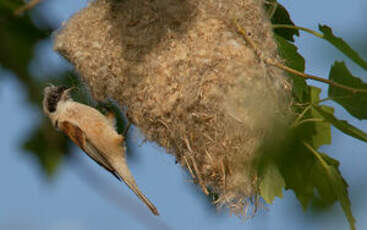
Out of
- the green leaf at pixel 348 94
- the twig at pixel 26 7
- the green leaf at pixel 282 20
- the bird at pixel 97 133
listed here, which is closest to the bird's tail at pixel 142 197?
the bird at pixel 97 133

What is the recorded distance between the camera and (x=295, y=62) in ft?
9.15

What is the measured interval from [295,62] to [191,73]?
23.9 inches

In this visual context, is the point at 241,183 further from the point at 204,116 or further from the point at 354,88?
the point at 354,88

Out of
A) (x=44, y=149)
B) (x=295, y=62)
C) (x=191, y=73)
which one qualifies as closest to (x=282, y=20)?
(x=295, y=62)

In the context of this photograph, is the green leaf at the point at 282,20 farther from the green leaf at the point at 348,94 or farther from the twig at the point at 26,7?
the twig at the point at 26,7

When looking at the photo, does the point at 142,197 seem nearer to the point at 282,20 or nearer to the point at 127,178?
the point at 127,178

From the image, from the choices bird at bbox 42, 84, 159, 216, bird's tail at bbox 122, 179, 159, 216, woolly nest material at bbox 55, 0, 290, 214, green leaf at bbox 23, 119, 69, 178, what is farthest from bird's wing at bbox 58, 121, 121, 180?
green leaf at bbox 23, 119, 69, 178

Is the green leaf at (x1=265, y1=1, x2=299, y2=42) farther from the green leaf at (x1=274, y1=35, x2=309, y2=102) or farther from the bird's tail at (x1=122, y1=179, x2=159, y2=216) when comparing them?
the bird's tail at (x1=122, y1=179, x2=159, y2=216)

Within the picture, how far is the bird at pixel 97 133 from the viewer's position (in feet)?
11.3

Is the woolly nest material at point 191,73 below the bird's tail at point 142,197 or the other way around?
the other way around

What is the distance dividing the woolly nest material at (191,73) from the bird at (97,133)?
0.40 meters

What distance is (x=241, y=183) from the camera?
110 inches

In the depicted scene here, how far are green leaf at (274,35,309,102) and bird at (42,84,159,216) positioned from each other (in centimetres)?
126

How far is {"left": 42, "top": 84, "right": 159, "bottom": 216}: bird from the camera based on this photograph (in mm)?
3439
